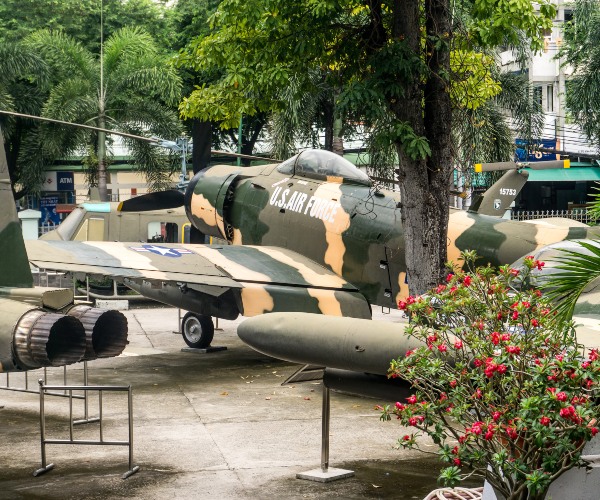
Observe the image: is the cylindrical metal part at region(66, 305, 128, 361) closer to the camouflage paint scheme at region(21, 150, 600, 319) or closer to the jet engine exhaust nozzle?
the jet engine exhaust nozzle

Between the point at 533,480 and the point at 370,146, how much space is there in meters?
9.87

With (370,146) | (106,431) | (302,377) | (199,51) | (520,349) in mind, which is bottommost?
(106,431)

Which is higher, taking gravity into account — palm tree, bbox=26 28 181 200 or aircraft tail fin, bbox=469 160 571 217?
palm tree, bbox=26 28 181 200

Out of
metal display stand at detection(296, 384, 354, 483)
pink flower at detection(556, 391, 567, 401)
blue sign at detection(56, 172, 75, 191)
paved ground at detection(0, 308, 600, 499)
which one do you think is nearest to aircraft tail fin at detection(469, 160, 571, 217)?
paved ground at detection(0, 308, 600, 499)

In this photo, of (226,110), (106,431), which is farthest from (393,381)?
(226,110)

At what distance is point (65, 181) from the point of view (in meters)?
45.3

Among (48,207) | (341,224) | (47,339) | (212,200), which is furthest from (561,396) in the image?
(48,207)

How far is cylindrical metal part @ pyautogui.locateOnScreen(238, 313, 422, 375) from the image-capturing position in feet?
26.6

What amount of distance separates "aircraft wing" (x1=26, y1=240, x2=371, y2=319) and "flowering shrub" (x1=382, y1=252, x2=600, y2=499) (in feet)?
26.9

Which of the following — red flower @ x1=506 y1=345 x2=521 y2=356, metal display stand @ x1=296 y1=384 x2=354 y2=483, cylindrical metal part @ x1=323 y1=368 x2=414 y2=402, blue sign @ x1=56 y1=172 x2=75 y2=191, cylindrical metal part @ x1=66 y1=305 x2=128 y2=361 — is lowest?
metal display stand @ x1=296 y1=384 x2=354 y2=483

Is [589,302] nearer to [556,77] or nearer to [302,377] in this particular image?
[302,377]

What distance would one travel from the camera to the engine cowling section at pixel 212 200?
18.4 meters

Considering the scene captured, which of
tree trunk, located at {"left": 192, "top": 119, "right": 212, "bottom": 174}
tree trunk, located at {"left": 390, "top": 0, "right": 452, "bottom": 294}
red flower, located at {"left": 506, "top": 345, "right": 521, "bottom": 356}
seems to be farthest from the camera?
tree trunk, located at {"left": 192, "top": 119, "right": 212, "bottom": 174}

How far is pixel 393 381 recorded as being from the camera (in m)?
8.75
